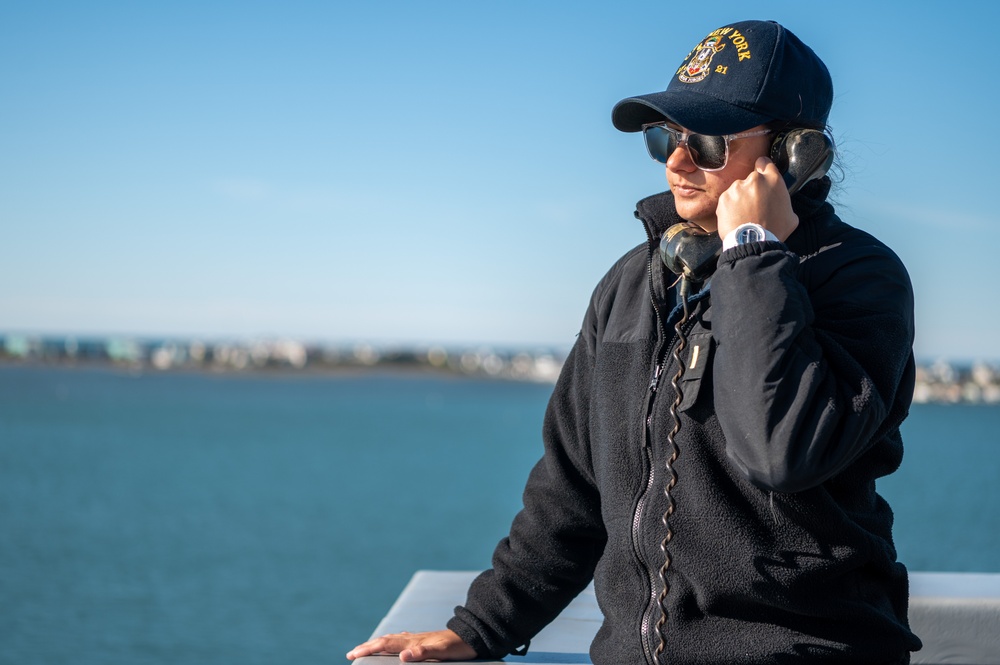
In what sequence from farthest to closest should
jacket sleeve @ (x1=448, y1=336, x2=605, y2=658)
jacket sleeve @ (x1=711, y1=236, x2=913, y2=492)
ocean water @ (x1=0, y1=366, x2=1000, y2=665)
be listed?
ocean water @ (x1=0, y1=366, x2=1000, y2=665)
jacket sleeve @ (x1=448, y1=336, x2=605, y2=658)
jacket sleeve @ (x1=711, y1=236, x2=913, y2=492)

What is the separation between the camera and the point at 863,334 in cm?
163

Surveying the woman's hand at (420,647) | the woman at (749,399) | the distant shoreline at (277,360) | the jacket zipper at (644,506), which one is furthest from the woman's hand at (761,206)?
the distant shoreline at (277,360)

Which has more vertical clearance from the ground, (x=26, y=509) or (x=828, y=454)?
(x=828, y=454)

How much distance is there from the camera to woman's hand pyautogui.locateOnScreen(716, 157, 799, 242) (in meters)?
1.76

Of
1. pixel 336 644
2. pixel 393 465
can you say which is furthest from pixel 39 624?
pixel 393 465

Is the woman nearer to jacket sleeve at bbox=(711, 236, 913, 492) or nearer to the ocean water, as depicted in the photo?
jacket sleeve at bbox=(711, 236, 913, 492)

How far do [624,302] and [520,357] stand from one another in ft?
621

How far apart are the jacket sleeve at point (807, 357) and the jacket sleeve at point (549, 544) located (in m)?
0.58

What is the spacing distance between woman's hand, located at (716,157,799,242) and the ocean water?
50.4ft

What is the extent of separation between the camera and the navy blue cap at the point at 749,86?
1.83 metres

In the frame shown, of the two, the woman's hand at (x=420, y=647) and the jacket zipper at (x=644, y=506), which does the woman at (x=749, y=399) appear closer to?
the jacket zipper at (x=644, y=506)

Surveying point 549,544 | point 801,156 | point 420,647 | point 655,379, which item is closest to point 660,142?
point 801,156

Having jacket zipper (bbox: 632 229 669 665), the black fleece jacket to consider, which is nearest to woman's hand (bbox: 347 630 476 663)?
the black fleece jacket

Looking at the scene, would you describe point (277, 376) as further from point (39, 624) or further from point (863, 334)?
point (863, 334)
